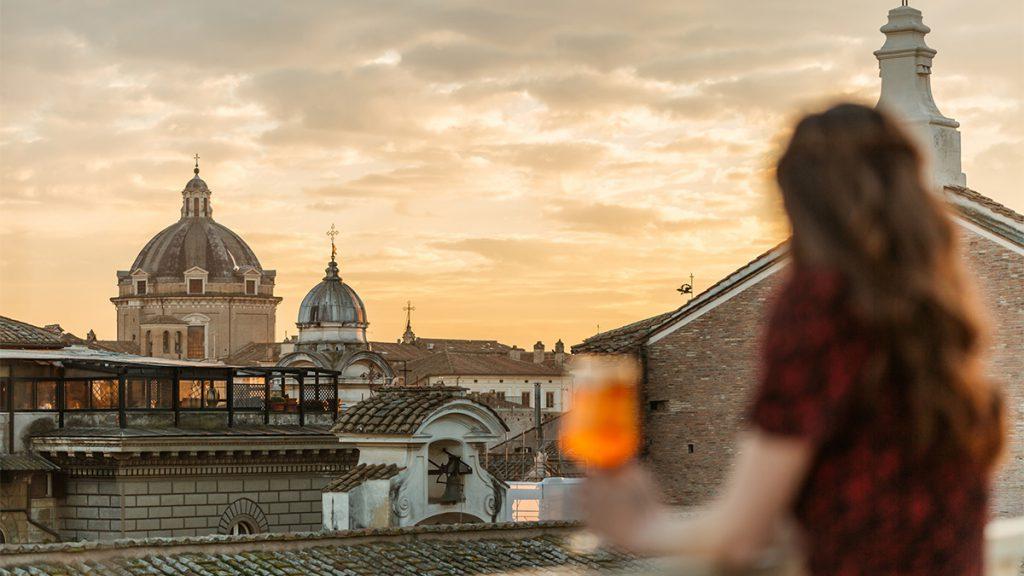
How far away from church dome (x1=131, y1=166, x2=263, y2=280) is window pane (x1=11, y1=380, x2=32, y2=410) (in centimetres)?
7817

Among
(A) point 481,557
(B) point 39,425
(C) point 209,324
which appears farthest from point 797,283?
(C) point 209,324

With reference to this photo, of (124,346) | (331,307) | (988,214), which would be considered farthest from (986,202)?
(124,346)

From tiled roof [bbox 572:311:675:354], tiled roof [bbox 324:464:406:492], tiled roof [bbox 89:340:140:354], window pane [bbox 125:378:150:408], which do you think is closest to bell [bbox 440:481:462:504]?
tiled roof [bbox 324:464:406:492]

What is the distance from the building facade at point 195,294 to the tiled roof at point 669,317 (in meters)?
77.0

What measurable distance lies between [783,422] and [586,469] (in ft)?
0.87

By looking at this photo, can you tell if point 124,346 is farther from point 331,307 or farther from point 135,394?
point 135,394

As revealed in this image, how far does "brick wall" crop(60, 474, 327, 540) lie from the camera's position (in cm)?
2388

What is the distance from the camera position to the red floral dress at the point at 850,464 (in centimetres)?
189

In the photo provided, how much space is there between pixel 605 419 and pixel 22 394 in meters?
24.4

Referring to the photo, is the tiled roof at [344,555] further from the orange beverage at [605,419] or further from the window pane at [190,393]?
the window pane at [190,393]

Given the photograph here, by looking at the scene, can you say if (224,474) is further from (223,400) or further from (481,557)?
(481,557)

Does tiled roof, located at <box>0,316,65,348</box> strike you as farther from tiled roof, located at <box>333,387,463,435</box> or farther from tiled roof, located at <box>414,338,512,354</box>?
tiled roof, located at <box>414,338,512,354</box>

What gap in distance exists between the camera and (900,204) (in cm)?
195

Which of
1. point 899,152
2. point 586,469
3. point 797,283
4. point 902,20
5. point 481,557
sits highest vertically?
point 902,20
